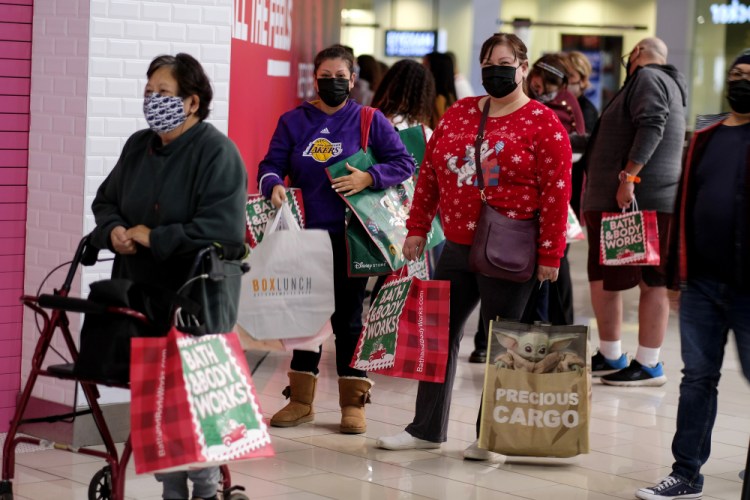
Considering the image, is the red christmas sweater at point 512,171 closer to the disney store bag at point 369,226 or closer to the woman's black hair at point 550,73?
the disney store bag at point 369,226

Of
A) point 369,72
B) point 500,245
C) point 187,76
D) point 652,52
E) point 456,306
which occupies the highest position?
point 369,72

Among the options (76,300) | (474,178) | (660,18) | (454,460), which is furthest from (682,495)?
(660,18)

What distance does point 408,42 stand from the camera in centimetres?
2284

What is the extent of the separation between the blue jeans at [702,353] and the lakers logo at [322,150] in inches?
69.3

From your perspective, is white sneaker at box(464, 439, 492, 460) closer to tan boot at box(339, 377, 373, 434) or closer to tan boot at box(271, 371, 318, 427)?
tan boot at box(339, 377, 373, 434)

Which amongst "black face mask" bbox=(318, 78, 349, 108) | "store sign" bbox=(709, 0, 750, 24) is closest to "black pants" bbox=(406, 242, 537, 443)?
"black face mask" bbox=(318, 78, 349, 108)

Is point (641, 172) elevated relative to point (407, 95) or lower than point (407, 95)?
lower

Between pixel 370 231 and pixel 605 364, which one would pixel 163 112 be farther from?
pixel 605 364

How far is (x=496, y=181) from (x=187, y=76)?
154 cm

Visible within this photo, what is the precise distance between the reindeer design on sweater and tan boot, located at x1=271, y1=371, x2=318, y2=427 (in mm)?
1403

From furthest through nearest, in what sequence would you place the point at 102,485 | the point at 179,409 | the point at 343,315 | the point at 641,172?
1. the point at 641,172
2. the point at 343,315
3. the point at 102,485
4. the point at 179,409

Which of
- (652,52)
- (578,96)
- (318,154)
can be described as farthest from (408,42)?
(318,154)

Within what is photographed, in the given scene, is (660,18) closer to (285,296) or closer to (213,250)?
(285,296)

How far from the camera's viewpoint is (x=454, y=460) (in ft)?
17.7
